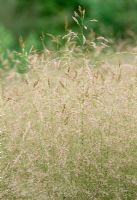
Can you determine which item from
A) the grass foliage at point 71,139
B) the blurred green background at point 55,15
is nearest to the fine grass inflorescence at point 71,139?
the grass foliage at point 71,139

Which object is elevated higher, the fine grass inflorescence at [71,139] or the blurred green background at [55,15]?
the blurred green background at [55,15]

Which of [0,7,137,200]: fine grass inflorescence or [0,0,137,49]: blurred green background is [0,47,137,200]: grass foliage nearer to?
[0,7,137,200]: fine grass inflorescence

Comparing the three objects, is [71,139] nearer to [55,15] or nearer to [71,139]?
[71,139]

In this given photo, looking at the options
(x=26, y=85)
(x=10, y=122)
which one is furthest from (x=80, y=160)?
(x=26, y=85)

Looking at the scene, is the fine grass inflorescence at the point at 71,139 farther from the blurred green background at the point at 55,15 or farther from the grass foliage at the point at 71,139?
the blurred green background at the point at 55,15

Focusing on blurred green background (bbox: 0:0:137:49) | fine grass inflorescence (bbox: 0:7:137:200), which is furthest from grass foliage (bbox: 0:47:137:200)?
blurred green background (bbox: 0:0:137:49)

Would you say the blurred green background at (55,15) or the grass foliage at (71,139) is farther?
the blurred green background at (55,15)

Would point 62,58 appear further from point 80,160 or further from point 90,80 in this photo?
point 80,160
